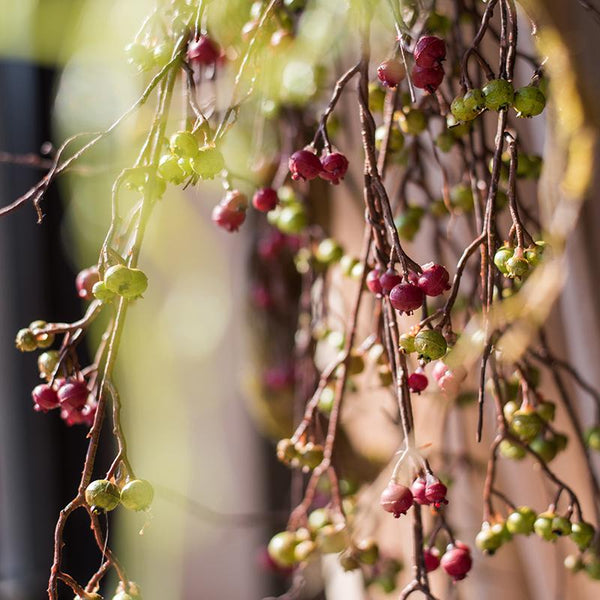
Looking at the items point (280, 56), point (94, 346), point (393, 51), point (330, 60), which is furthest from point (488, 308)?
point (94, 346)

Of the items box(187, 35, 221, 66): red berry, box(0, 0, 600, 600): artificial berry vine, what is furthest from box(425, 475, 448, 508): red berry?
box(187, 35, 221, 66): red berry

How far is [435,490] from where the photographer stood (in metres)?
0.39

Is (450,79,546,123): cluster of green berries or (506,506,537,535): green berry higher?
(450,79,546,123): cluster of green berries

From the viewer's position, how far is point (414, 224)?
61 cm

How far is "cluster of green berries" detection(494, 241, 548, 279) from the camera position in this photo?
0.37 m

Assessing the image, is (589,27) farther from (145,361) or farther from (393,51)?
(145,361)

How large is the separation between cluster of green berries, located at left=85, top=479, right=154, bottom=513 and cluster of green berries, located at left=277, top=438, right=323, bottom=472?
162 millimetres

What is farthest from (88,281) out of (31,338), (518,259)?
(518,259)

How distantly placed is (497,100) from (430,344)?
0.40 ft

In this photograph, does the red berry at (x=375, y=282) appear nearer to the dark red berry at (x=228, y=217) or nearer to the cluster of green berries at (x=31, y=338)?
the dark red berry at (x=228, y=217)

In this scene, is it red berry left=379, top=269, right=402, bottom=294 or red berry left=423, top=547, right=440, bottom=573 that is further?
red berry left=423, top=547, right=440, bottom=573

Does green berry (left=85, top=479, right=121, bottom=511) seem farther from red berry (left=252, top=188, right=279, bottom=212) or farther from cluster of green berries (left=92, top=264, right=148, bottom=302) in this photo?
red berry (left=252, top=188, right=279, bottom=212)

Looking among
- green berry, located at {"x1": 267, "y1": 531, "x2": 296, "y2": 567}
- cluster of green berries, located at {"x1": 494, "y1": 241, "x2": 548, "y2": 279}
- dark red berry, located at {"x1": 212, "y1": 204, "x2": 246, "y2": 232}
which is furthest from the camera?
green berry, located at {"x1": 267, "y1": 531, "x2": 296, "y2": 567}

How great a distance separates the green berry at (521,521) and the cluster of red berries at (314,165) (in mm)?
254
